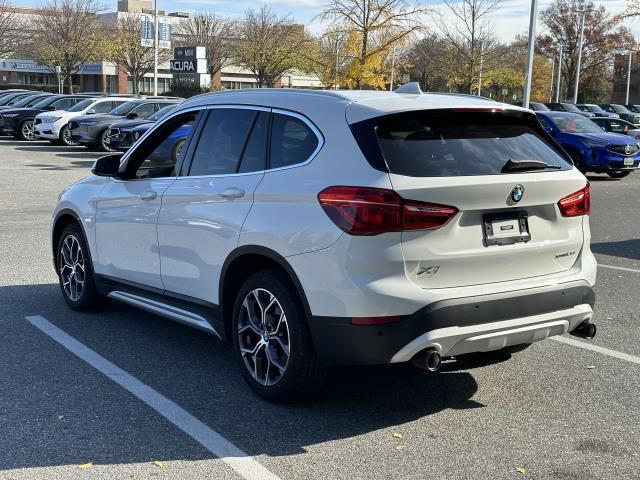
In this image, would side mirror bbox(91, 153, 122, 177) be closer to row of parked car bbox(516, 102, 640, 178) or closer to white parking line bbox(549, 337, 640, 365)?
white parking line bbox(549, 337, 640, 365)

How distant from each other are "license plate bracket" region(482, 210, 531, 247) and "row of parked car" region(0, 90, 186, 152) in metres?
17.4

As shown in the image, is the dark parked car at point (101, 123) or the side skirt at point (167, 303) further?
the dark parked car at point (101, 123)

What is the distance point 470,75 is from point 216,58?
107 feet

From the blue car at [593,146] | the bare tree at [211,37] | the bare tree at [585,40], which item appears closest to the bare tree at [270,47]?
the bare tree at [211,37]

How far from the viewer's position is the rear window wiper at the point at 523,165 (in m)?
4.39

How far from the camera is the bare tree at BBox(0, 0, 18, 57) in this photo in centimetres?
5694

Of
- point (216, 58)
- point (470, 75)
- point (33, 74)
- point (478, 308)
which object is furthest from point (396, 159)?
point (33, 74)

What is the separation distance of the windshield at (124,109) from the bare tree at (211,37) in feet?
150

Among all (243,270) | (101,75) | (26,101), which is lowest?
(243,270)

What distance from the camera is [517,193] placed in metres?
4.32

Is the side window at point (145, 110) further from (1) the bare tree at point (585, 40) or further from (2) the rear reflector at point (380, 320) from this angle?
(1) the bare tree at point (585, 40)

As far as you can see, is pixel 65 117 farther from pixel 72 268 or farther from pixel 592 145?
pixel 72 268

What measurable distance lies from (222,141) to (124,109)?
20759 millimetres

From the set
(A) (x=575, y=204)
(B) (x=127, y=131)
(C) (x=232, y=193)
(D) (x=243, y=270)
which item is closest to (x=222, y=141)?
(C) (x=232, y=193)
